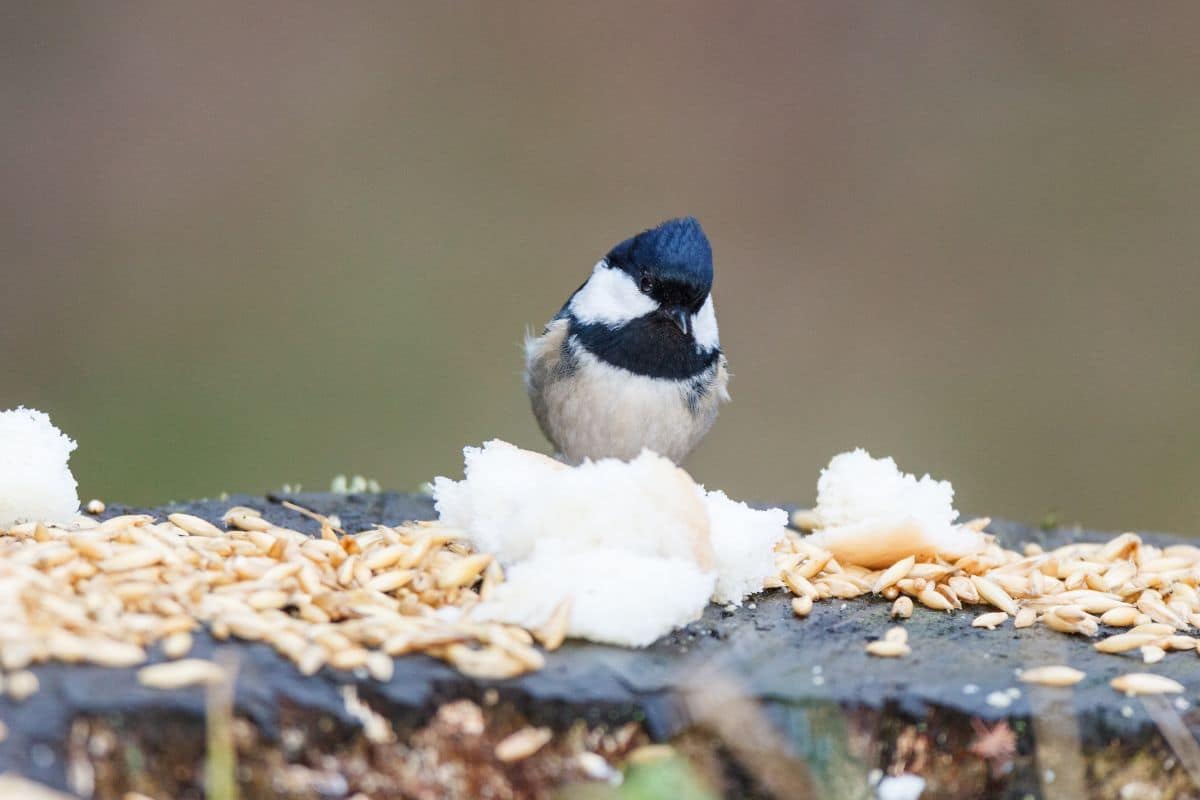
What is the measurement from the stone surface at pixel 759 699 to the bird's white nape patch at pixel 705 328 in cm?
131

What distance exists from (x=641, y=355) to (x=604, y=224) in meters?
3.17

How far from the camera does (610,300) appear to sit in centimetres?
316

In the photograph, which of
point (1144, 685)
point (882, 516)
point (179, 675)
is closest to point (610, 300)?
point (882, 516)

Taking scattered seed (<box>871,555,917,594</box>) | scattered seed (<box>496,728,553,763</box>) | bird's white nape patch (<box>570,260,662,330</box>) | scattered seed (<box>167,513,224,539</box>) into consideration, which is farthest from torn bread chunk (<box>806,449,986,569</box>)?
scattered seed (<box>167,513,224,539</box>)

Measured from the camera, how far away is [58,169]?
584 cm

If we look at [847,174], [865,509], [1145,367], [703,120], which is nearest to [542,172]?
[703,120]

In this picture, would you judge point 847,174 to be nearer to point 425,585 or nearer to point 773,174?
point 773,174

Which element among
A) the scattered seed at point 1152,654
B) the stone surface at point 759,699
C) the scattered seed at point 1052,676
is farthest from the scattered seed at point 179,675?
the scattered seed at point 1152,654

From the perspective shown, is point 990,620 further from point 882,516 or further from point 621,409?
point 621,409

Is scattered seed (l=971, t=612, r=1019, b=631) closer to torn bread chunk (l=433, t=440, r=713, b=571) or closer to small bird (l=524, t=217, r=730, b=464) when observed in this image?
torn bread chunk (l=433, t=440, r=713, b=571)

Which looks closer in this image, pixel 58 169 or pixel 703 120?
pixel 58 169

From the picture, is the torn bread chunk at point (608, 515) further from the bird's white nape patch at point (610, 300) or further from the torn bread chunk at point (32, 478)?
the bird's white nape patch at point (610, 300)

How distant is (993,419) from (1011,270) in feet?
2.42

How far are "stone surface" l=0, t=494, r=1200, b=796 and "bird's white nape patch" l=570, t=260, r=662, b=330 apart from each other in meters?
1.27
